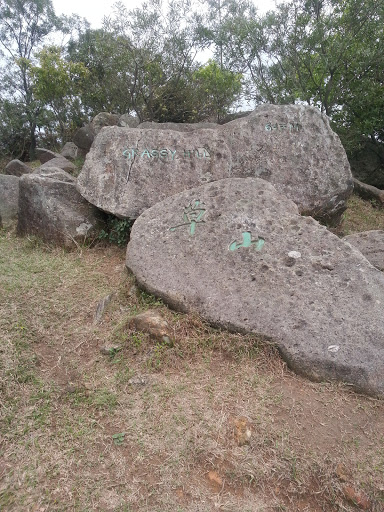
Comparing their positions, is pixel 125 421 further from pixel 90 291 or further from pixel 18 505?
pixel 90 291

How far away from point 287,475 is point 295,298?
1409 mm

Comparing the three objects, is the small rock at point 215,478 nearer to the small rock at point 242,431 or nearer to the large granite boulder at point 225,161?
the small rock at point 242,431

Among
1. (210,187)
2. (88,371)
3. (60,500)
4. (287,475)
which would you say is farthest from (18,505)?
(210,187)

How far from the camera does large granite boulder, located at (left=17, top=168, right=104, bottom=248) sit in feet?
17.1

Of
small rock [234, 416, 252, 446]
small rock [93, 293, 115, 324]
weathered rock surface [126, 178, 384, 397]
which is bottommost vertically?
small rock [234, 416, 252, 446]

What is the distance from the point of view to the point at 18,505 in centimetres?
208

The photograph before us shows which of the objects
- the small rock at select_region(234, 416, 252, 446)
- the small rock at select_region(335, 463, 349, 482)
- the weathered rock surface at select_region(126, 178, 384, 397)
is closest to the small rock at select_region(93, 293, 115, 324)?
the weathered rock surface at select_region(126, 178, 384, 397)

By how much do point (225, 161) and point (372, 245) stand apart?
85.5 inches

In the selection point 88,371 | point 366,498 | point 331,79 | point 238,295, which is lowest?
point 366,498

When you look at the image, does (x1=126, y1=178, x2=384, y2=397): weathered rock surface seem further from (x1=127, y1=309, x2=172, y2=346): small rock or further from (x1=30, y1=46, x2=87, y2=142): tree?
(x1=30, y1=46, x2=87, y2=142): tree

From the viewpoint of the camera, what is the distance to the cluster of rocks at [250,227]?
309cm

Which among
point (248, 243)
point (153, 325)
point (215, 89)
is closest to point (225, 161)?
point (248, 243)

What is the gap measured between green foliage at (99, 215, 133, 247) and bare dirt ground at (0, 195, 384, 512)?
1675mm

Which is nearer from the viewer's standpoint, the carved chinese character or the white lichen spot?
the carved chinese character
